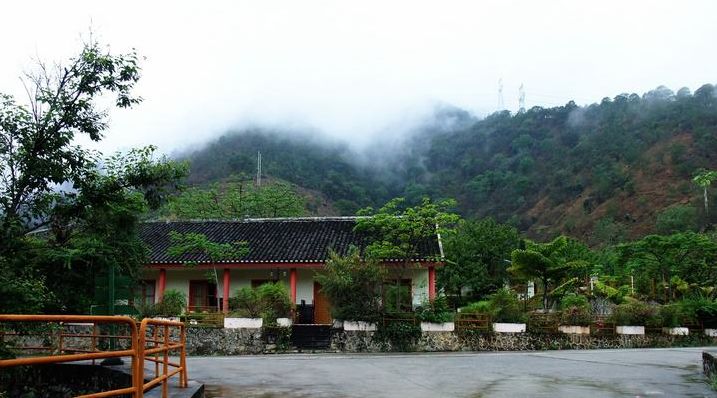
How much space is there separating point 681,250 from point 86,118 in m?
24.9

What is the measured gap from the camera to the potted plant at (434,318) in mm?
19219

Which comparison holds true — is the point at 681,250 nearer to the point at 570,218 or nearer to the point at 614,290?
the point at 614,290

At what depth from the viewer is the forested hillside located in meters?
63.8

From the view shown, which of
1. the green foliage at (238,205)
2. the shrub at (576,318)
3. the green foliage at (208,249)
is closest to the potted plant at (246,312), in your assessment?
the green foliage at (208,249)

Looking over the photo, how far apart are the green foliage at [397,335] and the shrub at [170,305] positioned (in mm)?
6661

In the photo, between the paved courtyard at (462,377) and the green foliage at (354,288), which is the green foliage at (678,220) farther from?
the paved courtyard at (462,377)

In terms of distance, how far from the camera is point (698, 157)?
63.8 meters

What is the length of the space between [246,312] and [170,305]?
292 cm

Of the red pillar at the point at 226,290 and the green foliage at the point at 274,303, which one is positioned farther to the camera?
the red pillar at the point at 226,290

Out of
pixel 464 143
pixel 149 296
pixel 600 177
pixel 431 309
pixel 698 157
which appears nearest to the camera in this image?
pixel 431 309

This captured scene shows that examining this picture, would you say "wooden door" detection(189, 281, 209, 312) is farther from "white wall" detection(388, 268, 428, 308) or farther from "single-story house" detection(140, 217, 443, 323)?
"white wall" detection(388, 268, 428, 308)

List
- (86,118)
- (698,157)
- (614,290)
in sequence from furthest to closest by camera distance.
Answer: (698,157), (614,290), (86,118)

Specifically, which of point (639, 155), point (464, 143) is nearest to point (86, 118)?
point (639, 155)

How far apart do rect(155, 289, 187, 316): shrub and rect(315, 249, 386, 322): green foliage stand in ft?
17.0
